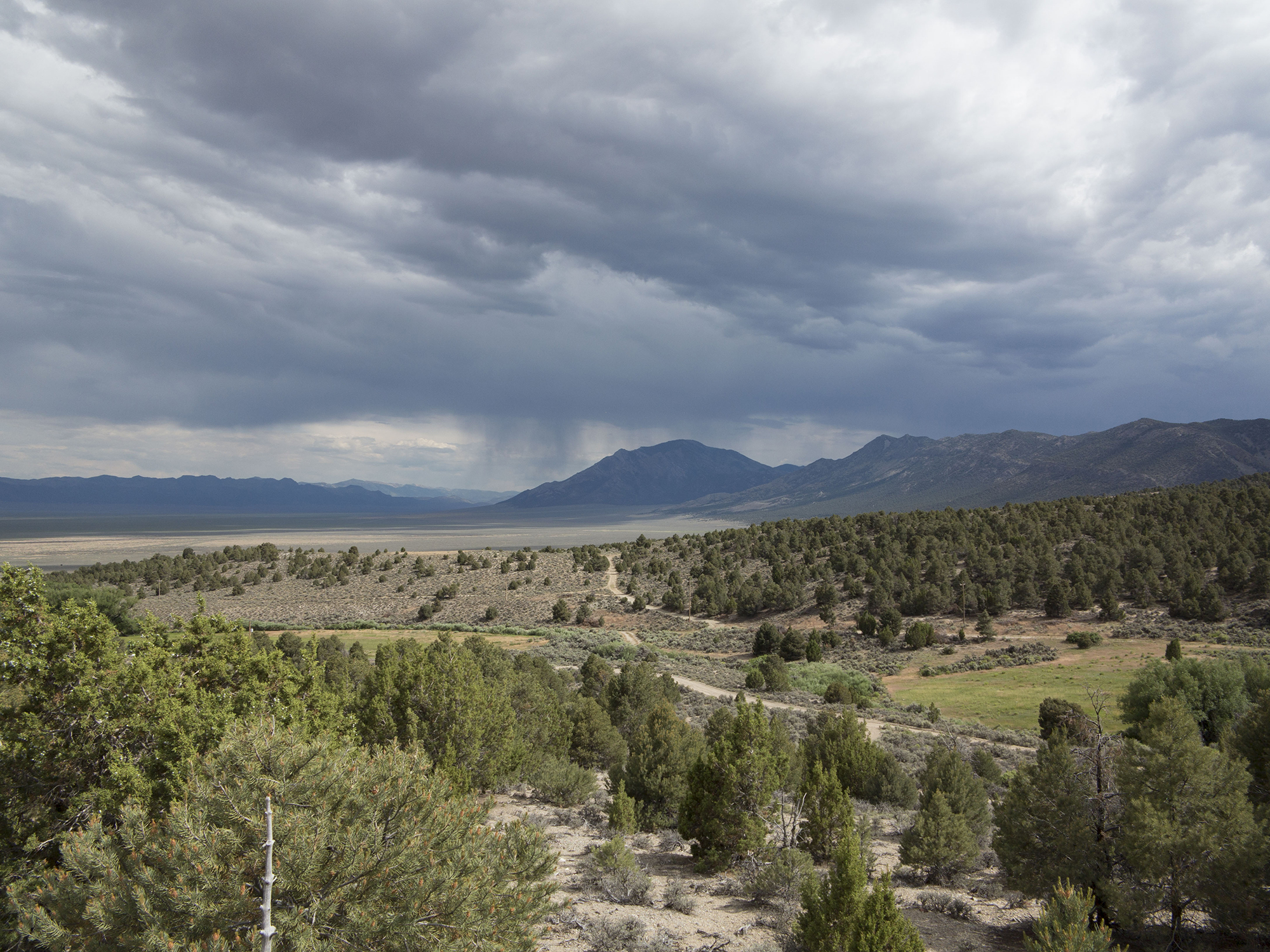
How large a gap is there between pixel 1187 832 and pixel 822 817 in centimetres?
616

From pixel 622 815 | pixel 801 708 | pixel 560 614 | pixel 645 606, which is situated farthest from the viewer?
pixel 645 606

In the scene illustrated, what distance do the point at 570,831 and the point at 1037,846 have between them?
31.3 feet

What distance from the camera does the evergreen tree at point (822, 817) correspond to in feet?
44.0

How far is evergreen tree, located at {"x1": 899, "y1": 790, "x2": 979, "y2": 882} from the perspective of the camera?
1346cm

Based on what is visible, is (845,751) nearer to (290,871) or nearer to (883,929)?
(883,929)

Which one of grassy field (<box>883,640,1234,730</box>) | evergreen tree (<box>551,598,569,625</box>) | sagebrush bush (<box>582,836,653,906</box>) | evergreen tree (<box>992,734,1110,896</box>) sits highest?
evergreen tree (<box>992,734,1110,896</box>)

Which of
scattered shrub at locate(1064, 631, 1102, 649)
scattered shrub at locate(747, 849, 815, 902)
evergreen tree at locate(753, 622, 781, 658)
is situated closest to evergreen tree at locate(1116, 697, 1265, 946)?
scattered shrub at locate(747, 849, 815, 902)

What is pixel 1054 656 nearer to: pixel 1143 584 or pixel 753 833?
pixel 1143 584

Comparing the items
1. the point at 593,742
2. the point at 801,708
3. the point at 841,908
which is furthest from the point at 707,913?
the point at 801,708

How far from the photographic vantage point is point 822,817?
13.7 meters

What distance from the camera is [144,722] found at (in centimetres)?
859

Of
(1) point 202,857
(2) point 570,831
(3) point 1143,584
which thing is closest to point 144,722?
(1) point 202,857

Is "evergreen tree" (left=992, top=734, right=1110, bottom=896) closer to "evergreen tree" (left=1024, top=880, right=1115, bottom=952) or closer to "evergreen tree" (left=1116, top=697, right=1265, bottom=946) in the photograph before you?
"evergreen tree" (left=1116, top=697, right=1265, bottom=946)

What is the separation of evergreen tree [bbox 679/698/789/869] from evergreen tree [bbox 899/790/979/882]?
324 centimetres
